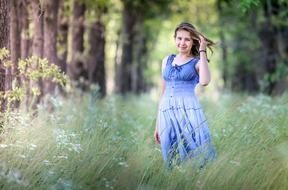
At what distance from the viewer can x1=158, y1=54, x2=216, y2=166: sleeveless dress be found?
7090 millimetres

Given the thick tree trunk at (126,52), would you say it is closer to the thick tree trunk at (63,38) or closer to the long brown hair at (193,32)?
the thick tree trunk at (63,38)

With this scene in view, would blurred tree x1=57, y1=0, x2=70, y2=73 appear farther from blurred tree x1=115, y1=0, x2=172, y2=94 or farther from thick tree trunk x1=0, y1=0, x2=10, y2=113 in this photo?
thick tree trunk x1=0, y1=0, x2=10, y2=113

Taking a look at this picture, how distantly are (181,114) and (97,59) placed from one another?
561 inches

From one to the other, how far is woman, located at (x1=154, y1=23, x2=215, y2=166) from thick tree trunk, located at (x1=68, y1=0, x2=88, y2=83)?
1033 cm

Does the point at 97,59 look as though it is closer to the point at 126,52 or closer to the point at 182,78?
the point at 126,52

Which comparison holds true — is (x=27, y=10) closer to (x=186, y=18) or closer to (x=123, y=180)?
(x=123, y=180)

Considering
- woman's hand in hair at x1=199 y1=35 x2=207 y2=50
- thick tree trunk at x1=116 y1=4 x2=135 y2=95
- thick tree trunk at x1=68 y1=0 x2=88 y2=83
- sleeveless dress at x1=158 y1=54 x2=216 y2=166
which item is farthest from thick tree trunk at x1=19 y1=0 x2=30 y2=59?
thick tree trunk at x1=116 y1=4 x2=135 y2=95

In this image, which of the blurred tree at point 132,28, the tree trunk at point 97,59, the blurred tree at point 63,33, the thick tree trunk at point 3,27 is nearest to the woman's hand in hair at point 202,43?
the thick tree trunk at point 3,27

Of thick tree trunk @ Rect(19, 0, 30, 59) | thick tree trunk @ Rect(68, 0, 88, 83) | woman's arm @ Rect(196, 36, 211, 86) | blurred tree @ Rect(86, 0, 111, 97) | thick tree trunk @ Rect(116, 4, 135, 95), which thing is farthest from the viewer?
thick tree trunk @ Rect(116, 4, 135, 95)

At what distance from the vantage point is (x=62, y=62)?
670 inches

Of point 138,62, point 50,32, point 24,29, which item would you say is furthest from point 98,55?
point 138,62

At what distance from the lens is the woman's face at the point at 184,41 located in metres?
7.32

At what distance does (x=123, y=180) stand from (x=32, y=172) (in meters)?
0.93

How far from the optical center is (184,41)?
732cm
